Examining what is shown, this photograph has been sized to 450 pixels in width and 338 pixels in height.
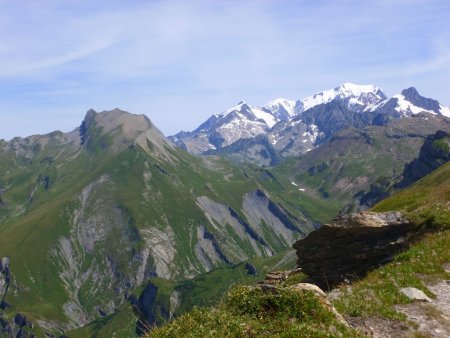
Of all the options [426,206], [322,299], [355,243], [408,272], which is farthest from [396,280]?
[426,206]

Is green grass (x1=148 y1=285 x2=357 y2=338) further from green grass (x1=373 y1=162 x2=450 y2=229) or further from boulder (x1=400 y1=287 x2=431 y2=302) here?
green grass (x1=373 y1=162 x2=450 y2=229)

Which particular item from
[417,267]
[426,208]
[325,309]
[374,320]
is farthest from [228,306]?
[426,208]

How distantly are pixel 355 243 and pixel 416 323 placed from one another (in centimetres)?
1394

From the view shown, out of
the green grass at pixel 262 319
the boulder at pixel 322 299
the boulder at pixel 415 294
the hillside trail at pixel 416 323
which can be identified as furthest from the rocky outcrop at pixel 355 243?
the green grass at pixel 262 319

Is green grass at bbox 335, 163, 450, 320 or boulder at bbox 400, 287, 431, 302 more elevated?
green grass at bbox 335, 163, 450, 320

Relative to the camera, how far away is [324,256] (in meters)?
35.5

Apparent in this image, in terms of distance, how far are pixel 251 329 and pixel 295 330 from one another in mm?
1675

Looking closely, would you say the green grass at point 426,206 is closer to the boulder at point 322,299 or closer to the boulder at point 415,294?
the boulder at point 415,294

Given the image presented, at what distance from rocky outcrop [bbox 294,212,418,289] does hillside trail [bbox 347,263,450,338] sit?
9.22m

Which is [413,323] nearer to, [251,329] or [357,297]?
[357,297]

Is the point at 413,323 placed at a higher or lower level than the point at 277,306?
lower

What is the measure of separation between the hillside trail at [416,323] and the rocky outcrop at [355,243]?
9224 millimetres

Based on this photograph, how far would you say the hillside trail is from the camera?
19.3 m

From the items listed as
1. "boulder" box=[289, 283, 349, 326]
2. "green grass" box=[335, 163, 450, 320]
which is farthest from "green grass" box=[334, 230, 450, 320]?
"boulder" box=[289, 283, 349, 326]
